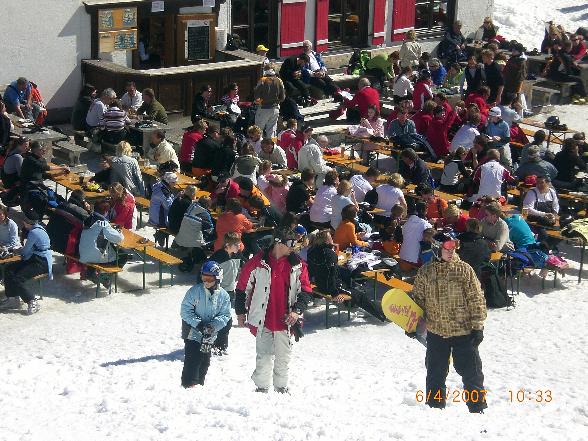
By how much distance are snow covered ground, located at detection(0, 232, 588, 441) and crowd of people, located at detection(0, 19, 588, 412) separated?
16.9 inches

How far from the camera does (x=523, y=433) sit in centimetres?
1179

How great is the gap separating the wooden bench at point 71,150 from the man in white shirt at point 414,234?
22.1ft

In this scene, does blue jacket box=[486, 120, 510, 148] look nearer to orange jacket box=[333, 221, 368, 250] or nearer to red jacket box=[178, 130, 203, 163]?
red jacket box=[178, 130, 203, 163]

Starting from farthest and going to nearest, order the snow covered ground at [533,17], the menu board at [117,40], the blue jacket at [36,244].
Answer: the snow covered ground at [533,17] → the menu board at [117,40] → the blue jacket at [36,244]

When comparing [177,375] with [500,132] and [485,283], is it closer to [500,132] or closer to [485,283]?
[485,283]

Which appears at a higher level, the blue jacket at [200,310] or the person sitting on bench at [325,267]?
the blue jacket at [200,310]

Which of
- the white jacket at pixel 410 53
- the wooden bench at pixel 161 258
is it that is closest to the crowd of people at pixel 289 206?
the wooden bench at pixel 161 258

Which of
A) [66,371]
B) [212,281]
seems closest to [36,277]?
[66,371]

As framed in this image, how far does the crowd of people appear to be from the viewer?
12258 mm

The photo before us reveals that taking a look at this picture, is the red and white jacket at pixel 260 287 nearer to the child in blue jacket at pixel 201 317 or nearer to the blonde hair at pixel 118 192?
the child in blue jacket at pixel 201 317

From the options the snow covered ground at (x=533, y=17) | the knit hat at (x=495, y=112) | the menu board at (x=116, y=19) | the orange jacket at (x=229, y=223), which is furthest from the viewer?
the snow covered ground at (x=533, y=17)

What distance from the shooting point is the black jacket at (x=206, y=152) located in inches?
802

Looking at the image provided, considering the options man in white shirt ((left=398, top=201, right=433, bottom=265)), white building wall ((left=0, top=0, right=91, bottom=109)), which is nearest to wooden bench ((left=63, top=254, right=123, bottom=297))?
man in white shirt ((left=398, top=201, right=433, bottom=265))

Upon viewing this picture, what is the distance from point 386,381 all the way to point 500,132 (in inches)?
387
